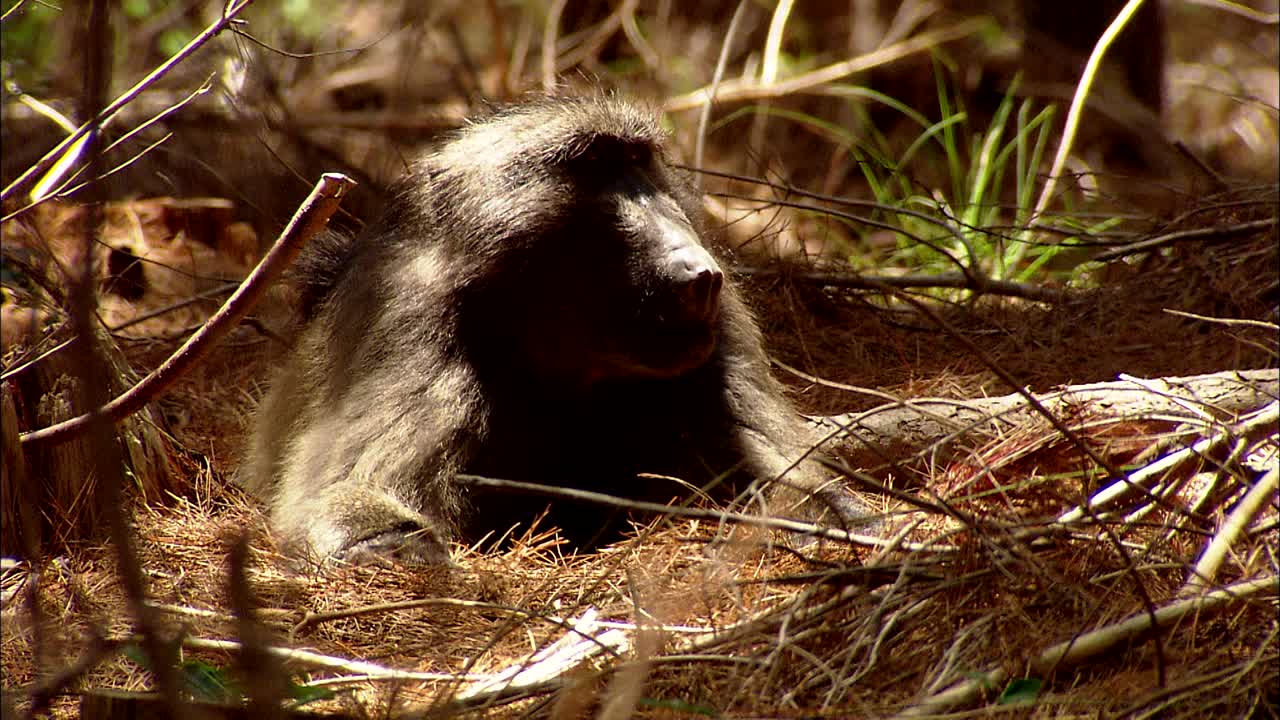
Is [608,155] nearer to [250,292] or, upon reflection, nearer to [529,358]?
[529,358]

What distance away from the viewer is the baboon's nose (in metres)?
3.13

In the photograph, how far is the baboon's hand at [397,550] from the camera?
301 cm

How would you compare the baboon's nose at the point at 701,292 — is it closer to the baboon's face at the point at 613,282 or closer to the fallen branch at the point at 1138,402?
the baboon's face at the point at 613,282

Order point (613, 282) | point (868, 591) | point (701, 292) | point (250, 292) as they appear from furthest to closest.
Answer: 1. point (613, 282)
2. point (701, 292)
3. point (250, 292)
4. point (868, 591)

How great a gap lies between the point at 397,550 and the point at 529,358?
0.69 metres

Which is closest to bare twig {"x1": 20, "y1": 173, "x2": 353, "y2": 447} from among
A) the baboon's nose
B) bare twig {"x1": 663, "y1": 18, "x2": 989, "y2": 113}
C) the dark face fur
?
the dark face fur

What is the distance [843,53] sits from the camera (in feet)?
28.8

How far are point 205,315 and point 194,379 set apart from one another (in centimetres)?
43

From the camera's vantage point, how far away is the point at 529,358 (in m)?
3.43

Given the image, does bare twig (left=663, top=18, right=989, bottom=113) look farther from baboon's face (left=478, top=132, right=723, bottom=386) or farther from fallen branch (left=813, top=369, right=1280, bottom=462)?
fallen branch (left=813, top=369, right=1280, bottom=462)

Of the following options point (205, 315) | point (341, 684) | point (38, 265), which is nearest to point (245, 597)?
point (341, 684)

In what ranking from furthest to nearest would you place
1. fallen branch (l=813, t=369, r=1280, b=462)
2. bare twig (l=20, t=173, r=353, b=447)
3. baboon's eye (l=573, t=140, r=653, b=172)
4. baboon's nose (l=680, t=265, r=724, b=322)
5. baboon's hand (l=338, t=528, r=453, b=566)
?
1. baboon's eye (l=573, t=140, r=653, b=172)
2. baboon's nose (l=680, t=265, r=724, b=322)
3. baboon's hand (l=338, t=528, r=453, b=566)
4. fallen branch (l=813, t=369, r=1280, b=462)
5. bare twig (l=20, t=173, r=353, b=447)

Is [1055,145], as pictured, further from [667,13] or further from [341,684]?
[341,684]

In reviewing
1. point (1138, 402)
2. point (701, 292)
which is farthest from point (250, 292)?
point (1138, 402)
